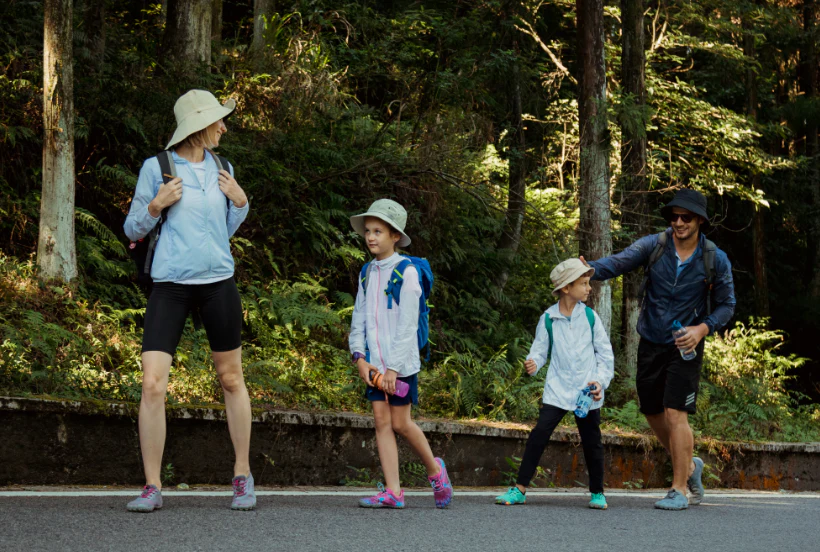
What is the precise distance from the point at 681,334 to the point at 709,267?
552 millimetres

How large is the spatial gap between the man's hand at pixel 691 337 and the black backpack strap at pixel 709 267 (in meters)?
0.23

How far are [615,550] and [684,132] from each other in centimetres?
1636

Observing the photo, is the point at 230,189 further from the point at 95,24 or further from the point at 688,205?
the point at 95,24

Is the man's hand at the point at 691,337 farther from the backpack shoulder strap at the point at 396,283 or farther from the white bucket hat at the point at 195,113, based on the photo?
the white bucket hat at the point at 195,113

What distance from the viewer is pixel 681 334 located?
269 inches

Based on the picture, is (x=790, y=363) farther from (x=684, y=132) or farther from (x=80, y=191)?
(x=80, y=191)

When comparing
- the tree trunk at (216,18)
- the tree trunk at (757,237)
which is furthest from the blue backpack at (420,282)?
the tree trunk at (757,237)

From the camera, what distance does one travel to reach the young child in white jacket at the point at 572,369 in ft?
22.5

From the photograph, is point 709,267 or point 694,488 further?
point 694,488

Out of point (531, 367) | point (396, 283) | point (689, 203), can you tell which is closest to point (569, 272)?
point (531, 367)

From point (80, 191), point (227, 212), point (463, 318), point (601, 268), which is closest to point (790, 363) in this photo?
point (463, 318)

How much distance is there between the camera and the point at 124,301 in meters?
10.1

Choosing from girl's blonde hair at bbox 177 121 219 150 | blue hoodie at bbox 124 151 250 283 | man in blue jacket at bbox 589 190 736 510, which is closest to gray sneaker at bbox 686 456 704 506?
man in blue jacket at bbox 589 190 736 510

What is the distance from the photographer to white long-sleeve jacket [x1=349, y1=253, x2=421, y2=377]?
19.5 ft
